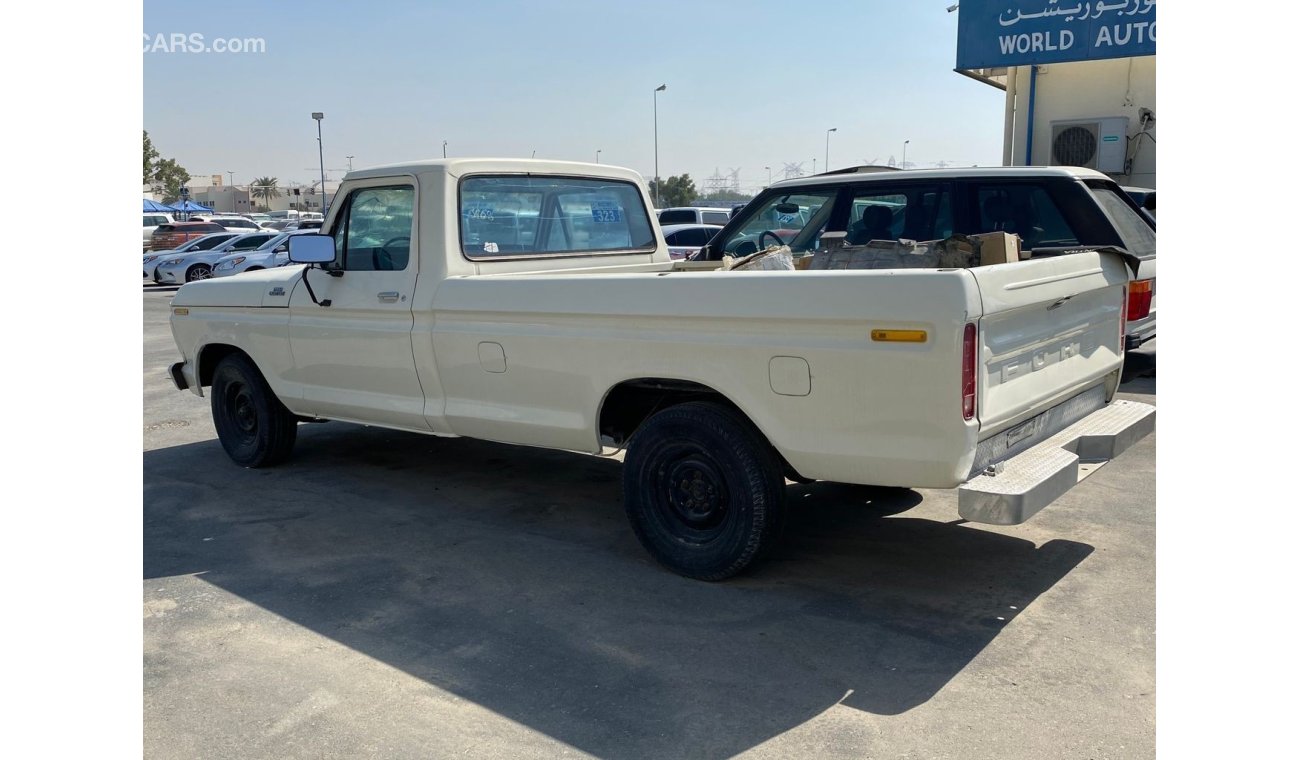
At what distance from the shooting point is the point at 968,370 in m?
3.85

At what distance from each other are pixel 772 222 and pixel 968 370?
205 inches

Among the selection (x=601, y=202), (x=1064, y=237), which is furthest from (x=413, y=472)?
(x=1064, y=237)

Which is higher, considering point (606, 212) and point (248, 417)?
point (606, 212)

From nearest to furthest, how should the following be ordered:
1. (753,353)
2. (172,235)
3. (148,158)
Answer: (753,353) → (172,235) → (148,158)

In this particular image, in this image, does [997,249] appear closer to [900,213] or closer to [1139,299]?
[900,213]

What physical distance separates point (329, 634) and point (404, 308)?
1971mm

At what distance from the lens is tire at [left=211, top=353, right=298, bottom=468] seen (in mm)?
6922

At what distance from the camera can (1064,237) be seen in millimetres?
7562

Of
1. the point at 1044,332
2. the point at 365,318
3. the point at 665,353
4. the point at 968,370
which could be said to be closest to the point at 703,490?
the point at 665,353

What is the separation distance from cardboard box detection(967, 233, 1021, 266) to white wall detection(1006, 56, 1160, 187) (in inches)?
466

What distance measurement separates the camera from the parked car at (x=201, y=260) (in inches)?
1037

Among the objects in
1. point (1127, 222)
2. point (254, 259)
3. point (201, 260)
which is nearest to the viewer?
point (1127, 222)

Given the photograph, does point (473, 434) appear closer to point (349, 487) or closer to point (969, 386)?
point (349, 487)

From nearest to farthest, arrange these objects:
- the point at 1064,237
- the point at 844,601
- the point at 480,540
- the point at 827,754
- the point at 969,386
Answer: the point at 827,754, the point at 969,386, the point at 844,601, the point at 480,540, the point at 1064,237
